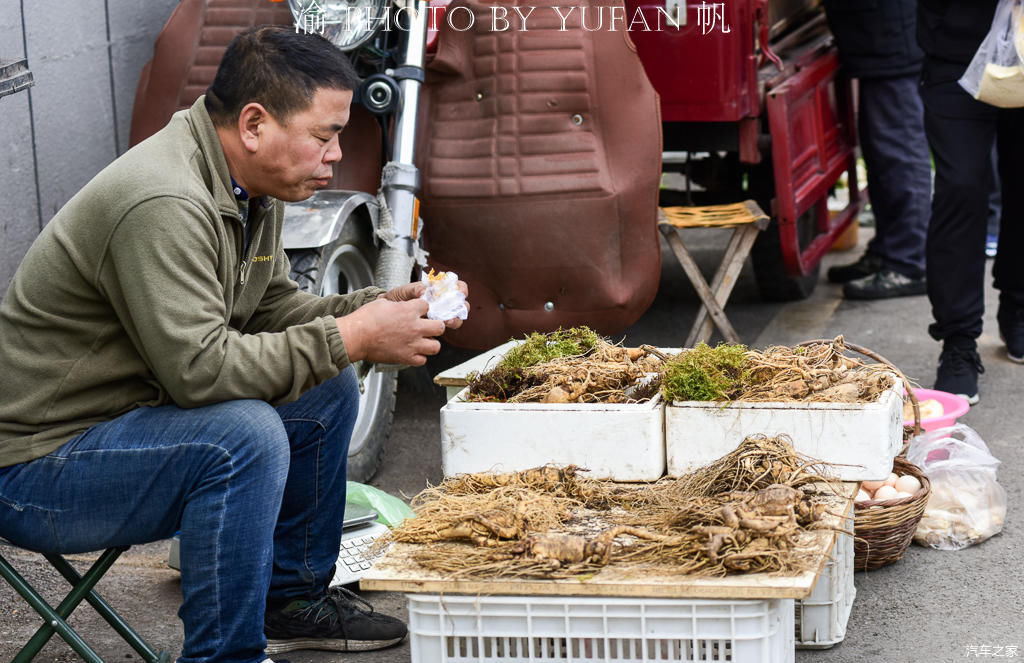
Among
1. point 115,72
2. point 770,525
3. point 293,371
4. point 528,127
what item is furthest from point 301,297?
point 115,72

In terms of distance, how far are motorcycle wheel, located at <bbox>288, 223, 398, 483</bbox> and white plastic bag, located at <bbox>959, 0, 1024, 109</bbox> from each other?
2193 mm

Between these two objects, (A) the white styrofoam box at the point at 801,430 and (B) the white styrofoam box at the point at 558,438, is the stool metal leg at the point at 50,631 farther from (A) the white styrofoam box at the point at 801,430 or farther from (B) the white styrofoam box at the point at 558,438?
(A) the white styrofoam box at the point at 801,430

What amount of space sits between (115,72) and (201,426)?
2.80 m

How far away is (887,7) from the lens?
5785 millimetres

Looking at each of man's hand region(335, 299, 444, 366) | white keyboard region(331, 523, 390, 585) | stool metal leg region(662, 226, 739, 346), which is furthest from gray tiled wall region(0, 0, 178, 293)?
stool metal leg region(662, 226, 739, 346)

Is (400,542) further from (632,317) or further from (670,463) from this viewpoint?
(632,317)

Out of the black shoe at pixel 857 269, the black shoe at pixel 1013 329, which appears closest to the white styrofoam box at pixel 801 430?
the black shoe at pixel 1013 329

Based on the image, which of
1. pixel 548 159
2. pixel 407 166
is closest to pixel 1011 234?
pixel 548 159

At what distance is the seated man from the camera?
2375 mm

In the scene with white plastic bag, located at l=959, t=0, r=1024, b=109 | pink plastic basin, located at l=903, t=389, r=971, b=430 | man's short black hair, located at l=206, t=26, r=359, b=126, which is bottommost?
pink plastic basin, located at l=903, t=389, r=971, b=430

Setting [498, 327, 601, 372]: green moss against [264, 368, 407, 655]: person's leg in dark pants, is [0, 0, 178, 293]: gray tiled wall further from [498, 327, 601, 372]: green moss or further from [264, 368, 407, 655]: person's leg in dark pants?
[498, 327, 601, 372]: green moss

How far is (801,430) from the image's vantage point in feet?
9.29

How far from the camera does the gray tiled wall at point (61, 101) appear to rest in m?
4.19

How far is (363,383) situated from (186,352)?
190 centimetres
